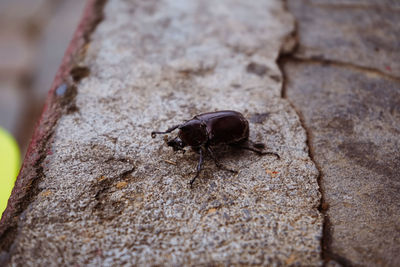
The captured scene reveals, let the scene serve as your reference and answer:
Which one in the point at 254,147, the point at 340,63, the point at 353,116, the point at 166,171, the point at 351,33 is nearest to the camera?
the point at 166,171

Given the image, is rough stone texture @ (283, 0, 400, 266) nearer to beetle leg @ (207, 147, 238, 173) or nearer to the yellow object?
beetle leg @ (207, 147, 238, 173)

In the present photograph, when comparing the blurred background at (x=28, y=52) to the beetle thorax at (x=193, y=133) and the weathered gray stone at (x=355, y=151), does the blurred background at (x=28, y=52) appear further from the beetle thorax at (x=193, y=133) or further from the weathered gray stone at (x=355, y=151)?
the weathered gray stone at (x=355, y=151)

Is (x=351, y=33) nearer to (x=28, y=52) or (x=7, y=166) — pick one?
(x=7, y=166)

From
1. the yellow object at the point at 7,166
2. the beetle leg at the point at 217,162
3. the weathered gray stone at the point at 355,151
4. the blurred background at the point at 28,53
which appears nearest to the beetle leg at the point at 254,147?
the beetle leg at the point at 217,162

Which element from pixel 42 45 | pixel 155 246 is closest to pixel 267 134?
pixel 155 246

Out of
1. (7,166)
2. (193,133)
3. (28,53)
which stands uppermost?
(193,133)

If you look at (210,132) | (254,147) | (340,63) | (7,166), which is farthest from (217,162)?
(7,166)

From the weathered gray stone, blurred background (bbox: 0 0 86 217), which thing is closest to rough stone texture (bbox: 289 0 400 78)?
the weathered gray stone
